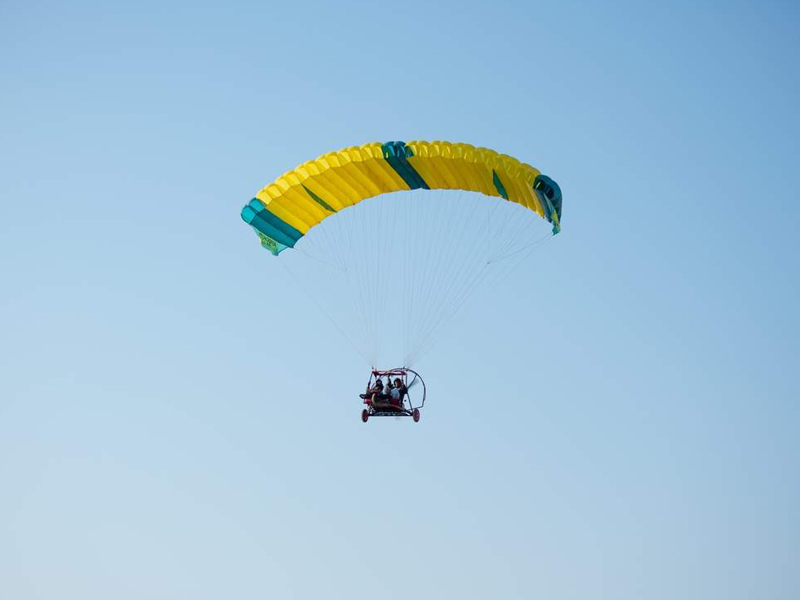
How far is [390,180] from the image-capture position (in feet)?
122

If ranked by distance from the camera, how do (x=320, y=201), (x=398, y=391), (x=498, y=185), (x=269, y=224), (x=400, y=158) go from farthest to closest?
(x=269, y=224) → (x=320, y=201) → (x=398, y=391) → (x=498, y=185) → (x=400, y=158)

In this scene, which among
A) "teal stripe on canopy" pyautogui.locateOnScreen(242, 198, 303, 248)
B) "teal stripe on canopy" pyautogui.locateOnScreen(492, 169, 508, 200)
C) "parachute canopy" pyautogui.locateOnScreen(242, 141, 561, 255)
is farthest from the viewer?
"teal stripe on canopy" pyautogui.locateOnScreen(242, 198, 303, 248)

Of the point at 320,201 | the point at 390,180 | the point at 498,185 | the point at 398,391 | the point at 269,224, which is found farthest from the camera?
the point at 269,224

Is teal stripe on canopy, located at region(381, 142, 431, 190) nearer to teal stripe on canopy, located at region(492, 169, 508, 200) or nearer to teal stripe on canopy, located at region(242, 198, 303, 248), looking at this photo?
teal stripe on canopy, located at region(492, 169, 508, 200)

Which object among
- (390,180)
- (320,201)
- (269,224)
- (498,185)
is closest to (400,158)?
(390,180)

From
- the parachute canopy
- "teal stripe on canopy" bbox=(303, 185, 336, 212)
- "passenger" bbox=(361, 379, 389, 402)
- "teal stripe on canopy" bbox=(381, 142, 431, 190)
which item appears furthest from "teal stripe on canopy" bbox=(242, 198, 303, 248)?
"passenger" bbox=(361, 379, 389, 402)

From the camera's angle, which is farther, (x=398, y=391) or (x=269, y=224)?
A: (x=269, y=224)

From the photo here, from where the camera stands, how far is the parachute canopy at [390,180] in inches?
1427

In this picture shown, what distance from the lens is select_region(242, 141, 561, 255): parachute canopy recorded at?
119 ft

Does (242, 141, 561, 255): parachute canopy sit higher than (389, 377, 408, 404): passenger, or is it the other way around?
(242, 141, 561, 255): parachute canopy

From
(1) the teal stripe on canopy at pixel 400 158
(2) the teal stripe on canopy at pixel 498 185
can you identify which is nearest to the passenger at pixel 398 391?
(1) the teal stripe on canopy at pixel 400 158

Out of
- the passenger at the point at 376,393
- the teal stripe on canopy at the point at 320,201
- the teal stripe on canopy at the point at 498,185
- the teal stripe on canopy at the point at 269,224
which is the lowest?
the passenger at the point at 376,393

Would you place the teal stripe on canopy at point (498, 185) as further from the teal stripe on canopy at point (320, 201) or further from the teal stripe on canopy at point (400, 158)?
the teal stripe on canopy at point (320, 201)

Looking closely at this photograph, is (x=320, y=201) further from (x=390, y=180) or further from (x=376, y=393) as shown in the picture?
(x=376, y=393)
